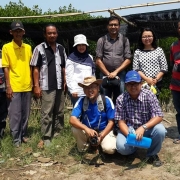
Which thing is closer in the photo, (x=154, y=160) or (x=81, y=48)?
(x=154, y=160)

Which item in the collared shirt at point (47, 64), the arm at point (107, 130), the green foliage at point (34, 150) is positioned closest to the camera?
the arm at point (107, 130)

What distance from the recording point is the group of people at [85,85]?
153 inches

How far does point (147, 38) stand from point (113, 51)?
22.0 inches

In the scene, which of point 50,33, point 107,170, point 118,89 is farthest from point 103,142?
point 50,33

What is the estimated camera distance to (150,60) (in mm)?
4395

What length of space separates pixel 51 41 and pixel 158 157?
2.30 metres

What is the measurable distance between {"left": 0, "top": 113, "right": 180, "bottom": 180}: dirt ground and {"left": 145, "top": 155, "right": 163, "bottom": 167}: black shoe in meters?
0.05

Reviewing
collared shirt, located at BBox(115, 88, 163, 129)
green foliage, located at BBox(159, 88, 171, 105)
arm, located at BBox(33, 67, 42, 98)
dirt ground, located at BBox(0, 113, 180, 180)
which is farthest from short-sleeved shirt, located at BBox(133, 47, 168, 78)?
green foliage, located at BBox(159, 88, 171, 105)

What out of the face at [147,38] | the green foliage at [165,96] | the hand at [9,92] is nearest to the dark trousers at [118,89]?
the face at [147,38]

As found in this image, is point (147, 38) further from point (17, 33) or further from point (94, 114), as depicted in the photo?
point (17, 33)

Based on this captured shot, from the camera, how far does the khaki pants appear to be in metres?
3.90

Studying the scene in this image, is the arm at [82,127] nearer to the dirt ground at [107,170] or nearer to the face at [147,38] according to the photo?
the dirt ground at [107,170]

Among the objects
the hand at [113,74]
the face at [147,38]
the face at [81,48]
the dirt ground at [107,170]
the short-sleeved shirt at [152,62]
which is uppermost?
the face at [147,38]

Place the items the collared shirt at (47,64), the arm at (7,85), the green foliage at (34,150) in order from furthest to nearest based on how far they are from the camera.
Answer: the collared shirt at (47,64) → the arm at (7,85) → the green foliage at (34,150)
